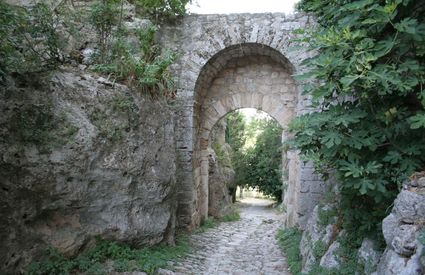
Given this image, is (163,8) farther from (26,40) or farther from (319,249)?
(319,249)

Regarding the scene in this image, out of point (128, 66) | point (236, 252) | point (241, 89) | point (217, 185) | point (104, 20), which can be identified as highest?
point (104, 20)

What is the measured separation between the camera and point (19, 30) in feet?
11.4

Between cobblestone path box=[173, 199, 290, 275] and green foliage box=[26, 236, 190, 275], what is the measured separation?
1.02 ft

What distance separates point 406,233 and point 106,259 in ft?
10.2

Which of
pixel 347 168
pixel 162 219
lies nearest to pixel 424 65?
pixel 347 168

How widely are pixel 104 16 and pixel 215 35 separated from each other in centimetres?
213

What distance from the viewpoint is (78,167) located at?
3.61 metres

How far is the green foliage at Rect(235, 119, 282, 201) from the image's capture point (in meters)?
11.7

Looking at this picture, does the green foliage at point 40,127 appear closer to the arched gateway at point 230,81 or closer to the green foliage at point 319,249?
the arched gateway at point 230,81

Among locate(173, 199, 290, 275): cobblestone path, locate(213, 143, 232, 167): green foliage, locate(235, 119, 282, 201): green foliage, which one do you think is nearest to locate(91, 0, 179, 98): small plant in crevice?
locate(173, 199, 290, 275): cobblestone path

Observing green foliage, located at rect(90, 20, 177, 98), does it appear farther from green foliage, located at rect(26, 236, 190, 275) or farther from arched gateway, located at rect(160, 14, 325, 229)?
green foliage, located at rect(26, 236, 190, 275)

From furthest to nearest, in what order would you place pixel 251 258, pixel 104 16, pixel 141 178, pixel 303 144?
pixel 251 258, pixel 104 16, pixel 141 178, pixel 303 144

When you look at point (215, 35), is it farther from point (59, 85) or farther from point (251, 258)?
point (251, 258)

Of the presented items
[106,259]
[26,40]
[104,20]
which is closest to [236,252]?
[106,259]
